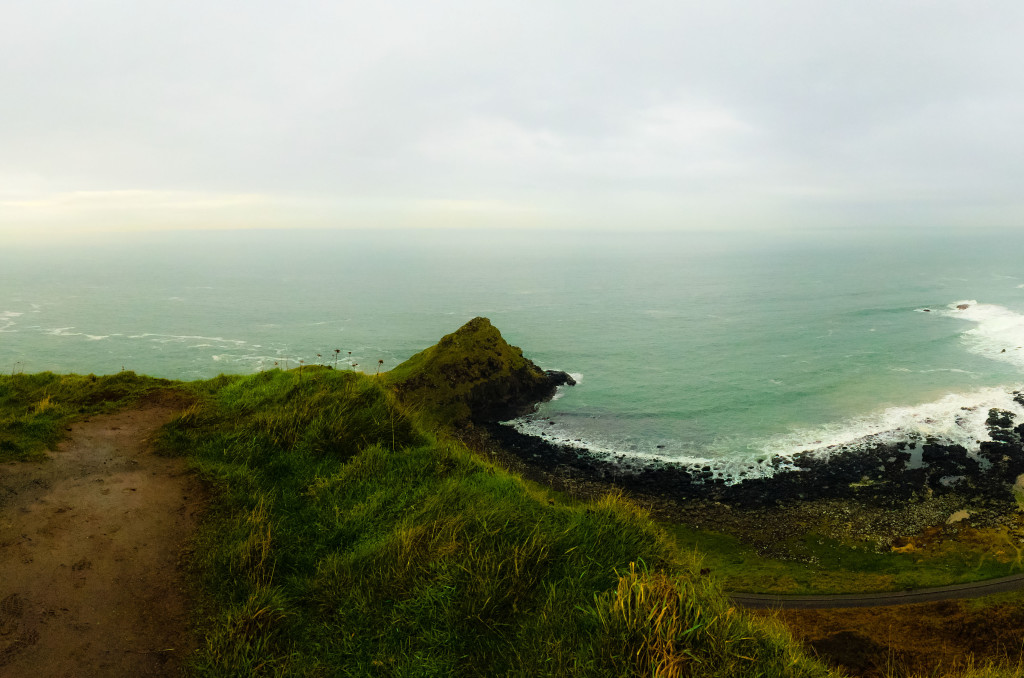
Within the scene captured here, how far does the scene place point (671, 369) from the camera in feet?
190

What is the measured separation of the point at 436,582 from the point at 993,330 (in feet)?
300

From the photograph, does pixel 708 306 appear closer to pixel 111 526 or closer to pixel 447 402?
pixel 447 402

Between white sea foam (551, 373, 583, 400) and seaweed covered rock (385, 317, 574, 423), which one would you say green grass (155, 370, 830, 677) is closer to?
seaweed covered rock (385, 317, 574, 423)

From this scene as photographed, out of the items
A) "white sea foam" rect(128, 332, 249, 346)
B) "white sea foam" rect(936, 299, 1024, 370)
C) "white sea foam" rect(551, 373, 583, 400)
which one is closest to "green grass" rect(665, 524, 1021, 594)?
"white sea foam" rect(551, 373, 583, 400)

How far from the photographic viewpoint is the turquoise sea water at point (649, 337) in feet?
140

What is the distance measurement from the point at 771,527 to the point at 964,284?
4897 inches

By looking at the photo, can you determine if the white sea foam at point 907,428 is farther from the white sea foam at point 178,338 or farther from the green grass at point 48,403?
the white sea foam at point 178,338

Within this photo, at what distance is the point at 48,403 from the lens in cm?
1078

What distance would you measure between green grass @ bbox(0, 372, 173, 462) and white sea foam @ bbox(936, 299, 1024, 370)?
239 feet

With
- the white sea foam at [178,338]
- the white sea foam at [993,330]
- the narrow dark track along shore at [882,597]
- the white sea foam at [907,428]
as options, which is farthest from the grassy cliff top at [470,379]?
the white sea foam at [993,330]

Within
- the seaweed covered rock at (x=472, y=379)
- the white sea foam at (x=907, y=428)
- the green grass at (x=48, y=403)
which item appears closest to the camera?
the green grass at (x=48, y=403)

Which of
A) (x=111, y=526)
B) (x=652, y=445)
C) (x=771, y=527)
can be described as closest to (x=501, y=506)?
(x=111, y=526)

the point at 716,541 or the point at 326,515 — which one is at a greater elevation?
the point at 326,515

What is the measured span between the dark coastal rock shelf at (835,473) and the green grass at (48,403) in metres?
25.5
